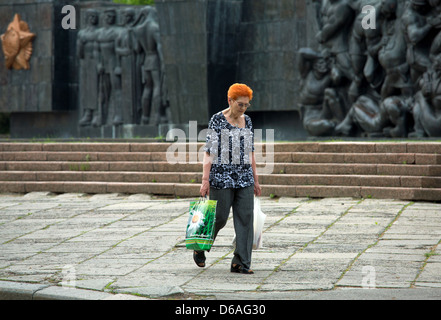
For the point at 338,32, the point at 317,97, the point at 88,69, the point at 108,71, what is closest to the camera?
the point at 338,32

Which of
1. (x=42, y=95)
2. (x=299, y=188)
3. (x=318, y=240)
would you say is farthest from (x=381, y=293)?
(x=42, y=95)

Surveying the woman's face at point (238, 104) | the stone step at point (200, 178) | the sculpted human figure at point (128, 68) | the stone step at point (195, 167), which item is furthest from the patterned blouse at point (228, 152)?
the sculpted human figure at point (128, 68)

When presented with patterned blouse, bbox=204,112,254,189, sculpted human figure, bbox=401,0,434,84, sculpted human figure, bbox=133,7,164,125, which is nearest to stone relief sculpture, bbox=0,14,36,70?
sculpted human figure, bbox=133,7,164,125

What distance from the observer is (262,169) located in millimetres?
12500

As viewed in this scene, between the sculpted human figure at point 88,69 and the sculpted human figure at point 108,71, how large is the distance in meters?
0.21

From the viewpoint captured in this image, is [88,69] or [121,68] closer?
[121,68]

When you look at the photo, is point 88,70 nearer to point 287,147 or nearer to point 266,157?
point 266,157

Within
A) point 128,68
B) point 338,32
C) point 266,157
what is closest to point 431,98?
point 338,32

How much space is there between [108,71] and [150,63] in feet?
6.05

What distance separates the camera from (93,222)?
32.3 feet

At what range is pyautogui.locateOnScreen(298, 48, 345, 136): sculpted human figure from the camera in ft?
55.5

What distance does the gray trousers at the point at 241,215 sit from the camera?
263 inches

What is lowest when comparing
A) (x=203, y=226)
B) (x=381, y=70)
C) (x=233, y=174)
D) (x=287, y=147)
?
(x=203, y=226)

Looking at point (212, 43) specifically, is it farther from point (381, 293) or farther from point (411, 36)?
point (381, 293)
